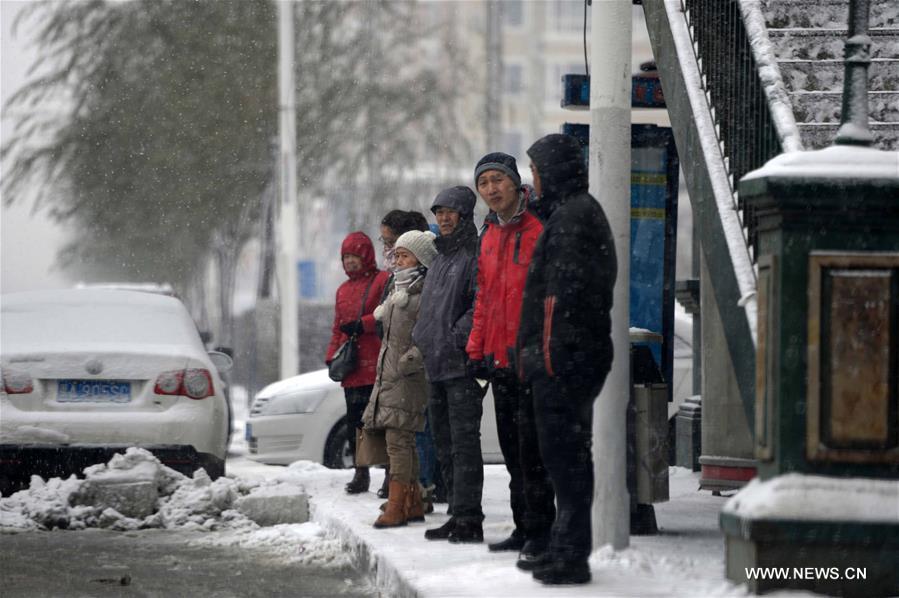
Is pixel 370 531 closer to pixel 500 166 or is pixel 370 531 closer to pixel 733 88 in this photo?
pixel 500 166

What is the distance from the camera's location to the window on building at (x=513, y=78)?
253 feet

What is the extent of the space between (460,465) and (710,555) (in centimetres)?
144

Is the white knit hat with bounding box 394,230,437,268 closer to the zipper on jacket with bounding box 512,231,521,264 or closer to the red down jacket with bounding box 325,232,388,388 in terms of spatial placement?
the red down jacket with bounding box 325,232,388,388

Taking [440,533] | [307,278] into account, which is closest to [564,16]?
[307,278]

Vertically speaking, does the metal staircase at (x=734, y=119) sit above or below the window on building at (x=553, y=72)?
below

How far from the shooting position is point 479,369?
8070 mm

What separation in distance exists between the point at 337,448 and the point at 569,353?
25.2ft

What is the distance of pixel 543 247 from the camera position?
693cm

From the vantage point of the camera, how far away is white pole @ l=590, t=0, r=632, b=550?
7.86 m

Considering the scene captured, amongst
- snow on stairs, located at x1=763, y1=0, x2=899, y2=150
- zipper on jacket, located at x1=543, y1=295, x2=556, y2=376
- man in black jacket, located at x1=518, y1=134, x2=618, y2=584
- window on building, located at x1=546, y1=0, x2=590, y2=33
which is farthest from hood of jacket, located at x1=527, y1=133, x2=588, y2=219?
window on building, located at x1=546, y1=0, x2=590, y2=33

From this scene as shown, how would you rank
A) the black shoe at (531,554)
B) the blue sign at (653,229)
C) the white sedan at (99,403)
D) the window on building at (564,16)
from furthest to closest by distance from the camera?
1. the window on building at (564,16)
2. the white sedan at (99,403)
3. the blue sign at (653,229)
4. the black shoe at (531,554)

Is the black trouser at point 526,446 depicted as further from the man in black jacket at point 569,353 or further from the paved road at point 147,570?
the paved road at point 147,570

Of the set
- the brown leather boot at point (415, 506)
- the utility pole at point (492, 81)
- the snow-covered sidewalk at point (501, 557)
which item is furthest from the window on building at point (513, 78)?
the brown leather boot at point (415, 506)

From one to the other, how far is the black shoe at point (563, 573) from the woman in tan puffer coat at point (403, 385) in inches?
102
